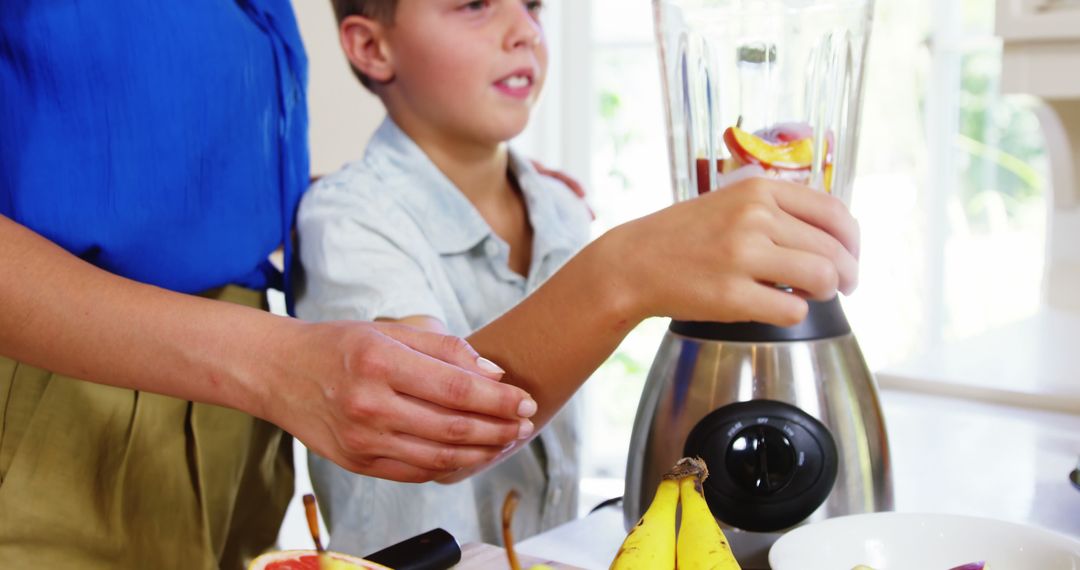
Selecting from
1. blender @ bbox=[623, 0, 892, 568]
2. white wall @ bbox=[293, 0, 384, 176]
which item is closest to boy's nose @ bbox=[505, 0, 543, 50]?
blender @ bbox=[623, 0, 892, 568]

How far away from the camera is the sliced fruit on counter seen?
69 cm

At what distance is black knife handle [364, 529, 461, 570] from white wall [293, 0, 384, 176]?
66.2 inches

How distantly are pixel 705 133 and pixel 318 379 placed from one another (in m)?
0.35

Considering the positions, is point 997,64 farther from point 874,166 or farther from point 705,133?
point 705,133

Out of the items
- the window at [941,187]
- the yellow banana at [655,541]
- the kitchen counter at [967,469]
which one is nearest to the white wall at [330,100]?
the window at [941,187]

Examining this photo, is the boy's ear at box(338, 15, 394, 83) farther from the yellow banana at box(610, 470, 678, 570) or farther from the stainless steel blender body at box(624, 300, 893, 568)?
the yellow banana at box(610, 470, 678, 570)

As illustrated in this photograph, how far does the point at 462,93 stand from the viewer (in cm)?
102

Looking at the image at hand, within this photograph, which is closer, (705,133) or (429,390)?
(429,390)

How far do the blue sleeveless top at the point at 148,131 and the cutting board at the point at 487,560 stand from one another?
36 cm

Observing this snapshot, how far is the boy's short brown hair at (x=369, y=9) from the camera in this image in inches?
41.0

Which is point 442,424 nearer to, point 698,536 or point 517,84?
point 698,536

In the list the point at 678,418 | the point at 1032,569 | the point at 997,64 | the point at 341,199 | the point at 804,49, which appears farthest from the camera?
the point at 997,64

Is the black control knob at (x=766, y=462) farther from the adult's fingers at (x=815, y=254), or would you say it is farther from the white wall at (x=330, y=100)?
the white wall at (x=330, y=100)

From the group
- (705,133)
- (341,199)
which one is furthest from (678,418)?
(341,199)
